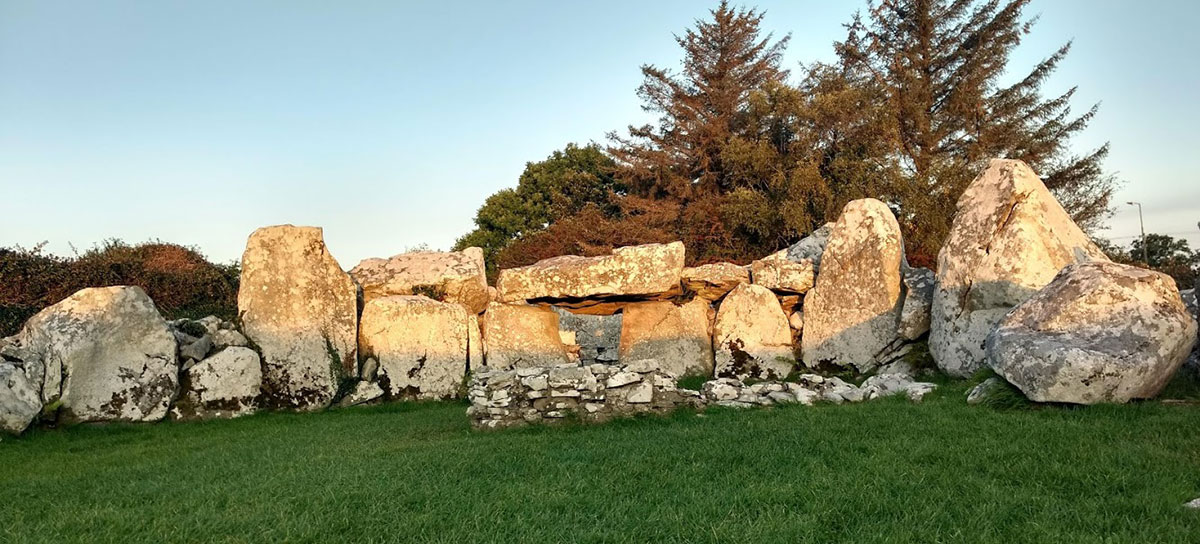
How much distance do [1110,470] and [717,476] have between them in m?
2.96

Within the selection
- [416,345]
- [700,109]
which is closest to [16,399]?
[416,345]

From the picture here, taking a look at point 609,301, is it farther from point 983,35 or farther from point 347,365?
point 983,35

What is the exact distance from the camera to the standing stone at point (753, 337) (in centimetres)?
1473

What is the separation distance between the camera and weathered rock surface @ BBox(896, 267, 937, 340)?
13.5 metres

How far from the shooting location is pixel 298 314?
14.0 meters

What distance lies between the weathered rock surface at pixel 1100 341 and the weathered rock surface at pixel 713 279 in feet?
22.3

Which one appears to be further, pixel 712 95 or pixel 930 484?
pixel 712 95

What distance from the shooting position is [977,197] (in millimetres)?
13227

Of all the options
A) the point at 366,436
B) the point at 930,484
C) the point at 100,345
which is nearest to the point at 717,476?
the point at 930,484

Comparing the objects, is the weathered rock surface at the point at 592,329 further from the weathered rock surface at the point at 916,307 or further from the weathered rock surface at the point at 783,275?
the weathered rock surface at the point at 916,307

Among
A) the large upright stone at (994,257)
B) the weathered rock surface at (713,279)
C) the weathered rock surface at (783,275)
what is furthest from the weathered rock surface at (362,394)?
the large upright stone at (994,257)

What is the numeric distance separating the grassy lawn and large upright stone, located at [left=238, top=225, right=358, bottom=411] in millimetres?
4101

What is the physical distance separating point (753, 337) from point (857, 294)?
6.84 feet

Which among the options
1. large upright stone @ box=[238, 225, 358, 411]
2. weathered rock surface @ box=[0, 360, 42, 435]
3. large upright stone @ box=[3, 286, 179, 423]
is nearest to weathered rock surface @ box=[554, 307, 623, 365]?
large upright stone @ box=[238, 225, 358, 411]
